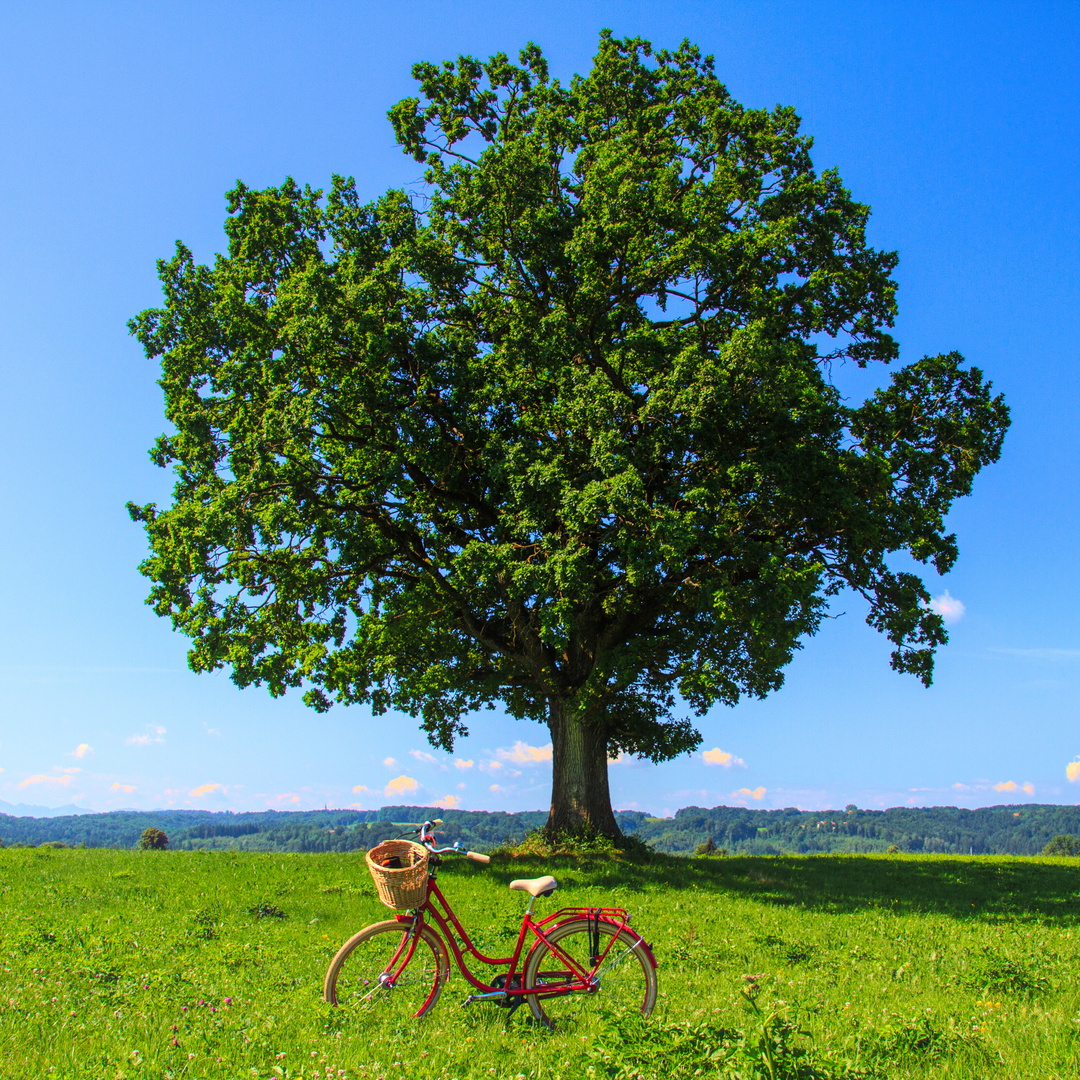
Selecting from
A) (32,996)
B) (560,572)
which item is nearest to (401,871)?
(32,996)

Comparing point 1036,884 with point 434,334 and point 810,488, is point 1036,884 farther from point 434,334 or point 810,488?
point 434,334

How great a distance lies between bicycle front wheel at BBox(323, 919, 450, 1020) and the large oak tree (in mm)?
9657

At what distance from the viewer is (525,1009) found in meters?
7.21

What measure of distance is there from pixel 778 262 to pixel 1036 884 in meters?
17.3

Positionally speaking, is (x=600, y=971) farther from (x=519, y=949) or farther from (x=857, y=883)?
(x=857, y=883)

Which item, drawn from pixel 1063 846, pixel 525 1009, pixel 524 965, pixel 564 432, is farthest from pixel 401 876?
pixel 1063 846

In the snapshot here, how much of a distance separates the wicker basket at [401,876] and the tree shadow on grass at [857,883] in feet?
28.9

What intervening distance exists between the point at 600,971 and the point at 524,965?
80 cm

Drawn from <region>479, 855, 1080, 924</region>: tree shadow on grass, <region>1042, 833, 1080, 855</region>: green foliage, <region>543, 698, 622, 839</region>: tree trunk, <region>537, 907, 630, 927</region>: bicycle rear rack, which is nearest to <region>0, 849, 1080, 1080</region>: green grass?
<region>479, 855, 1080, 924</region>: tree shadow on grass

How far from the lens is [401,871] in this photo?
270 inches

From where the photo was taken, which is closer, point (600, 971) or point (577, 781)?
point (600, 971)

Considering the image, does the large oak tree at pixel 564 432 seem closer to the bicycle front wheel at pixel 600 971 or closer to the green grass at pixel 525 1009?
the green grass at pixel 525 1009

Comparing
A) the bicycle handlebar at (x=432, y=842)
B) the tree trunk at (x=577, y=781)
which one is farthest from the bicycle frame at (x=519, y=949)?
the tree trunk at (x=577, y=781)

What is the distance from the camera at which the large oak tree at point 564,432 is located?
17.4 m
